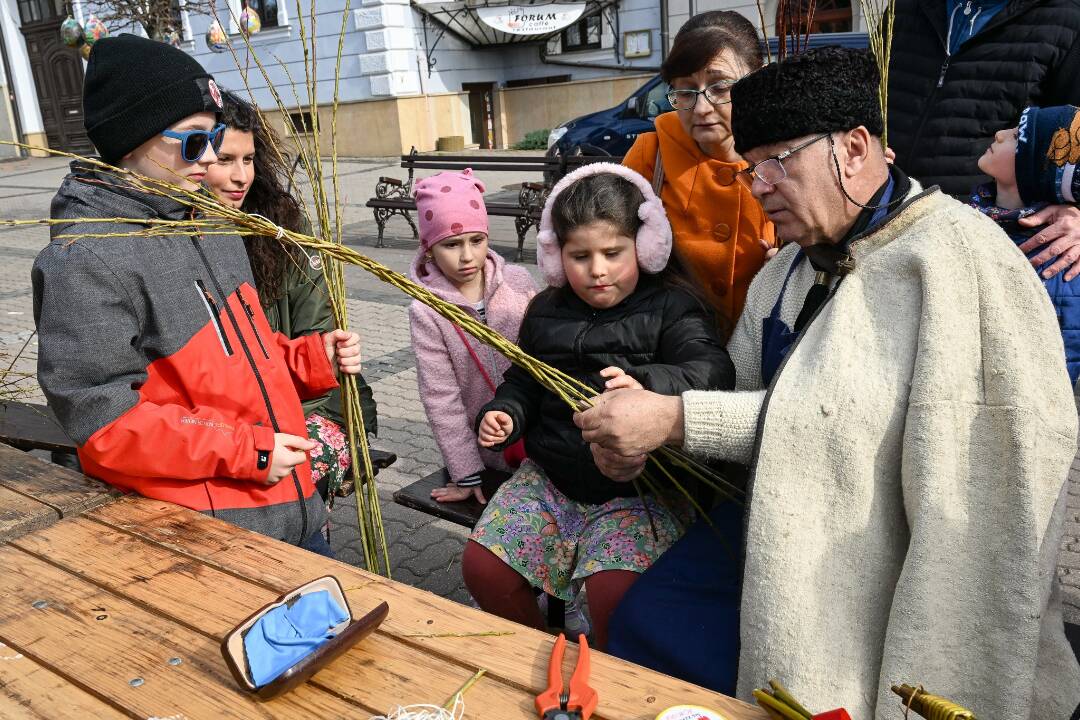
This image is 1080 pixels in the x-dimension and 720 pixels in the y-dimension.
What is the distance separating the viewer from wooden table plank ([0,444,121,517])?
1997 mm

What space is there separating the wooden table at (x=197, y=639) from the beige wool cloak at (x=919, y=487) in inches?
15.2

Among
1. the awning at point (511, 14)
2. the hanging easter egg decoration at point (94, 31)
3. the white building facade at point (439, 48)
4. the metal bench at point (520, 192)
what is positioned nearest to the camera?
the metal bench at point (520, 192)

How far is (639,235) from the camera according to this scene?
2.22m

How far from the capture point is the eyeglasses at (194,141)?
2035 millimetres

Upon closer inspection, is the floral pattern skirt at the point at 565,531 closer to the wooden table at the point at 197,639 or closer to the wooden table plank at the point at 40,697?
the wooden table at the point at 197,639

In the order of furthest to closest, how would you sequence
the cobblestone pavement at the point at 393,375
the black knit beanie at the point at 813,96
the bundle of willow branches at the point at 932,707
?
1. the cobblestone pavement at the point at 393,375
2. the black knit beanie at the point at 813,96
3. the bundle of willow branches at the point at 932,707

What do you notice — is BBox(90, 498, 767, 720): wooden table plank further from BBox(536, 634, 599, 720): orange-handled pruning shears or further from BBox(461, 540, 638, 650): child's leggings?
BBox(461, 540, 638, 650): child's leggings

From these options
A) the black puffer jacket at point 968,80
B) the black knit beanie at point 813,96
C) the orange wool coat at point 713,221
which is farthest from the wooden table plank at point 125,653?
the black puffer jacket at point 968,80

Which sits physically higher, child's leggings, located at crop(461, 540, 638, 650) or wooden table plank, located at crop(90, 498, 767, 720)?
wooden table plank, located at crop(90, 498, 767, 720)

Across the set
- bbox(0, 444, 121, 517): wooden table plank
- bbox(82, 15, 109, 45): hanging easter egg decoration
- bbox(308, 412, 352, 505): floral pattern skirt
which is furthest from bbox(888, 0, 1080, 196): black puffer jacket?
bbox(82, 15, 109, 45): hanging easter egg decoration

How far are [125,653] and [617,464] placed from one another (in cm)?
100

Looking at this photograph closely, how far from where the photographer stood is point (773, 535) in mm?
1591

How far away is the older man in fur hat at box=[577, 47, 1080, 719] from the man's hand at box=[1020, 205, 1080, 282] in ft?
1.90

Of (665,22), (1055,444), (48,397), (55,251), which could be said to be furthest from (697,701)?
(665,22)
